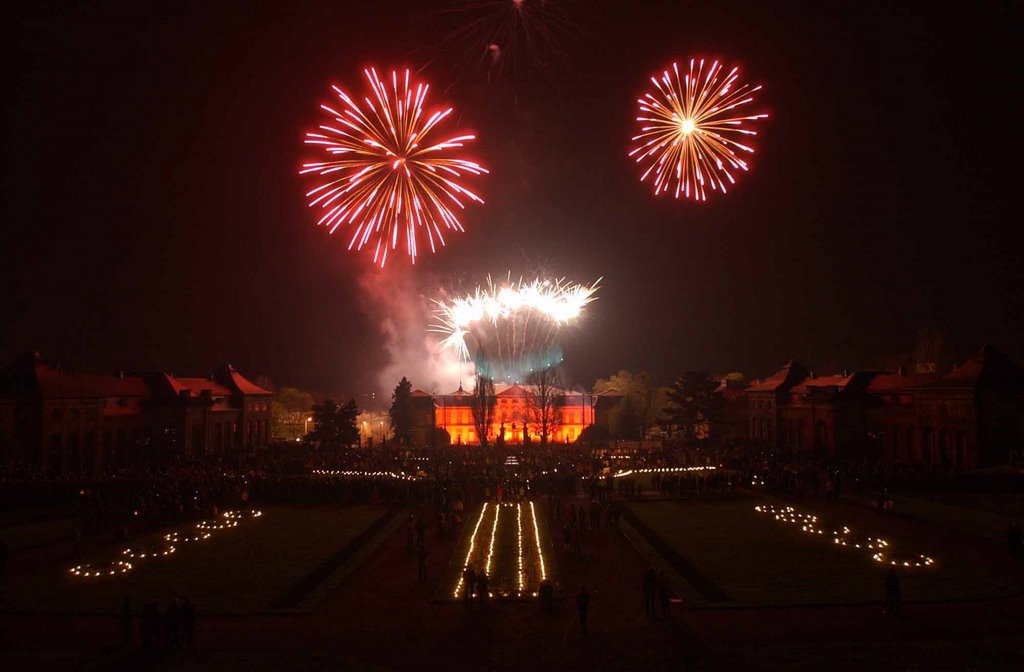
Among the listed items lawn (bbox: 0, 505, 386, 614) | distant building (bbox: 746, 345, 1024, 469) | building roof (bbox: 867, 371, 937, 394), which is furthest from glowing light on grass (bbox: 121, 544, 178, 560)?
building roof (bbox: 867, 371, 937, 394)

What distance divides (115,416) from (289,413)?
43.6 metres

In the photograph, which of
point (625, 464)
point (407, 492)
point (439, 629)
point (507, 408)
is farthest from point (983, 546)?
point (507, 408)

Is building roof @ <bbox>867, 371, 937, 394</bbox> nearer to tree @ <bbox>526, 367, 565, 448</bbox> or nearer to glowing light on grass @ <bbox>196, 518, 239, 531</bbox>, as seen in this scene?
tree @ <bbox>526, 367, 565, 448</bbox>

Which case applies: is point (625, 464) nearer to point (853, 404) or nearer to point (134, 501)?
point (853, 404)

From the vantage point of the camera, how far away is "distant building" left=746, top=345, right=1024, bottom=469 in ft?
148

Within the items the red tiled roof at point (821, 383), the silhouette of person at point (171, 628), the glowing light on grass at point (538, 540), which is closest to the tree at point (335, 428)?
the glowing light on grass at point (538, 540)

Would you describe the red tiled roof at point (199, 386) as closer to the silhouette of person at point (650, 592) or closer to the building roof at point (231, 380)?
the building roof at point (231, 380)

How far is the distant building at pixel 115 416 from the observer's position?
47.3m

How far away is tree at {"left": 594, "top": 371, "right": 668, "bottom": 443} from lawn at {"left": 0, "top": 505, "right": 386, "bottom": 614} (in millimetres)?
47652

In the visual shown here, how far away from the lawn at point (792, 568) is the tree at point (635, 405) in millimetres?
42789

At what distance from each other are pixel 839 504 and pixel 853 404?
1102 inches

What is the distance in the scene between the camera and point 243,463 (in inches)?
1905

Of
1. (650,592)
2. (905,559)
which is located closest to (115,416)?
(650,592)

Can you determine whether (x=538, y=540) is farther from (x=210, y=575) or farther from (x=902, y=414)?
(x=902, y=414)
